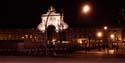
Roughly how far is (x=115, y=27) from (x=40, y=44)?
62.1 meters

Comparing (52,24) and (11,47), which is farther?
(52,24)

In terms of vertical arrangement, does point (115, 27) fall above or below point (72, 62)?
above

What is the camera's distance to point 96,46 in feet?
182

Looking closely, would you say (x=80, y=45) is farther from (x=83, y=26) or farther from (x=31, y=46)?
(x=83, y=26)

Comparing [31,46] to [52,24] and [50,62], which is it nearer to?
[50,62]

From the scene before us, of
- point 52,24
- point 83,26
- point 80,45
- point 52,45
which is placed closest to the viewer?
point 52,45

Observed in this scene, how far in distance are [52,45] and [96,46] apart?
1131 centimetres

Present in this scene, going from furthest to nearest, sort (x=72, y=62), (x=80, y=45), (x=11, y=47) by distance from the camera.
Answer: (x=80, y=45) → (x=11, y=47) → (x=72, y=62)

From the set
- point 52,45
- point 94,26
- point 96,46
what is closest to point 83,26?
point 94,26

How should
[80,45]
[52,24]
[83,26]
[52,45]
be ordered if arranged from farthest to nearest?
[52,24]
[83,26]
[80,45]
[52,45]

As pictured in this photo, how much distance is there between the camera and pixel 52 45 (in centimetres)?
4647

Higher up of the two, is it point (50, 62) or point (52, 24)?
point (52, 24)

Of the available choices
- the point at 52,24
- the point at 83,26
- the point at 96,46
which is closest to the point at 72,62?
the point at 96,46

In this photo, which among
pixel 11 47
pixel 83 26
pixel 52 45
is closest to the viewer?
pixel 11 47
